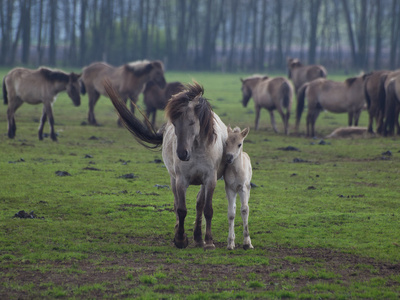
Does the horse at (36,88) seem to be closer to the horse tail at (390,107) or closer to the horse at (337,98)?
the horse at (337,98)

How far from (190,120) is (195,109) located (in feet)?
0.64

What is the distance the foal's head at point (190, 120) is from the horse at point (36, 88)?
10.9m

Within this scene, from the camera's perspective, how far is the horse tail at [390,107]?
772 inches

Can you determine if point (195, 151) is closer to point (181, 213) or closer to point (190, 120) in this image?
point (190, 120)

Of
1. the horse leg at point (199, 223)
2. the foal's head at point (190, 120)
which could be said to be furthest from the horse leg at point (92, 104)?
the foal's head at point (190, 120)

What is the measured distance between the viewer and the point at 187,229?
8586 mm

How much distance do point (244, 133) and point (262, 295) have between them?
2.69 m

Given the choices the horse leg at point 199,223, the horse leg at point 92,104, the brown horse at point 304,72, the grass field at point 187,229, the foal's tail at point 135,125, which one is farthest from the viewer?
the brown horse at point 304,72

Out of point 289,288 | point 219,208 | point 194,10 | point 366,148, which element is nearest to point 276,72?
point 194,10

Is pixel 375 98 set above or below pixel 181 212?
above

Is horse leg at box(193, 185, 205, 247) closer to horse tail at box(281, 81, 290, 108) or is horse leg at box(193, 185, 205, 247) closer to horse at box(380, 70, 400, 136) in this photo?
horse at box(380, 70, 400, 136)

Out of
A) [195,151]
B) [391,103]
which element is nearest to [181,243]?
[195,151]

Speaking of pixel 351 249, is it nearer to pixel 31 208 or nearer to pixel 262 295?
pixel 262 295

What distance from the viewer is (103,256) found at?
7090 mm
